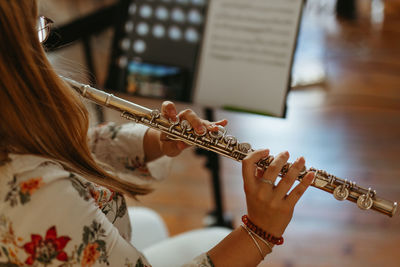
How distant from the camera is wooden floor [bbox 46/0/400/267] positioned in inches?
65.9

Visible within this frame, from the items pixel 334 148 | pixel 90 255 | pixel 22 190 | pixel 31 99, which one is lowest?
pixel 334 148

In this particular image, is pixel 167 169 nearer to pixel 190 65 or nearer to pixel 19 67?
pixel 190 65

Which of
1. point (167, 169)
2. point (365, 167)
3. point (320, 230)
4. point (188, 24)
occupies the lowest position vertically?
point (320, 230)

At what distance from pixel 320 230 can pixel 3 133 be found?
1.43m

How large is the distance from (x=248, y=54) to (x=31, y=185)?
76cm

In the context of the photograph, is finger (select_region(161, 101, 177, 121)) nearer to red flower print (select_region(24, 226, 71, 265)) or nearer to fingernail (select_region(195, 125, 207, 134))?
fingernail (select_region(195, 125, 207, 134))

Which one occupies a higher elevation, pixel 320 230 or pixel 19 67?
pixel 19 67

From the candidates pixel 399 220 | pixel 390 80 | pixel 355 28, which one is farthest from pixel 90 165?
pixel 355 28

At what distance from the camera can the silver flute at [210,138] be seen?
2.64 feet

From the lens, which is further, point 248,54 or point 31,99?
point 248,54

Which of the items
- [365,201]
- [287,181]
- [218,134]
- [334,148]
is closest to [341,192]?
[365,201]

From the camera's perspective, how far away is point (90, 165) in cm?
77

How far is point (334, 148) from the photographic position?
207 cm

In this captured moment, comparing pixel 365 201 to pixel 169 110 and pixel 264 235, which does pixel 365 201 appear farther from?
pixel 169 110
